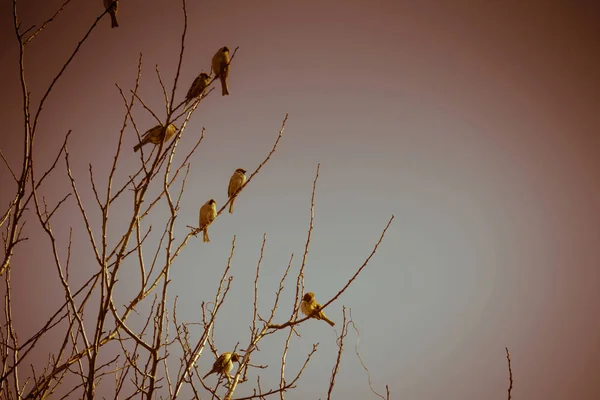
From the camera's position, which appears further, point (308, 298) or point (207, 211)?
point (207, 211)

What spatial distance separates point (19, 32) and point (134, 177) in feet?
2.07

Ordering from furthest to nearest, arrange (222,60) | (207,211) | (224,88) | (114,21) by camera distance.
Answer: (207,211) < (222,60) < (224,88) < (114,21)

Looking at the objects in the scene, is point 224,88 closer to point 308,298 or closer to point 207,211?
point 207,211

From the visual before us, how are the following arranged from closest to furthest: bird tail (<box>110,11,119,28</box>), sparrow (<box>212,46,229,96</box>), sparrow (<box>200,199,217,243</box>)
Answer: bird tail (<box>110,11,119,28</box>), sparrow (<box>212,46,229,96</box>), sparrow (<box>200,199,217,243</box>)

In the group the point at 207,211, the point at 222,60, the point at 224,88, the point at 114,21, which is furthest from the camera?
the point at 207,211

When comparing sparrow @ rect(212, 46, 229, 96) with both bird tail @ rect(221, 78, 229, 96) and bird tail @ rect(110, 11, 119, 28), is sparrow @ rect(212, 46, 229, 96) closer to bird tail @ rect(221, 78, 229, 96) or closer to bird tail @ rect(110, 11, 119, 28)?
bird tail @ rect(221, 78, 229, 96)

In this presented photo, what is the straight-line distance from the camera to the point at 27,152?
1.19 metres

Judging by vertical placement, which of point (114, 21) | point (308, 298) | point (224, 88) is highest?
point (114, 21)

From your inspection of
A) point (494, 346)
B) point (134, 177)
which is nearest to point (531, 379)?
point (494, 346)

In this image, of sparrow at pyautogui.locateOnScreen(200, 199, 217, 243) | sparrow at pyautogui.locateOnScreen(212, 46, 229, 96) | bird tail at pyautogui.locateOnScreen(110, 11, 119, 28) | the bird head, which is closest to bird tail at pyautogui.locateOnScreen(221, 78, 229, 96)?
sparrow at pyautogui.locateOnScreen(212, 46, 229, 96)

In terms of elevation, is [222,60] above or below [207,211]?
above

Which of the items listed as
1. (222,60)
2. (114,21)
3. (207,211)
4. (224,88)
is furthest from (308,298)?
(114,21)

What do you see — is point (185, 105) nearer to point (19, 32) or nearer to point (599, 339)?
point (19, 32)

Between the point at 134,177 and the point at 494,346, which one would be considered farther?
the point at 494,346
